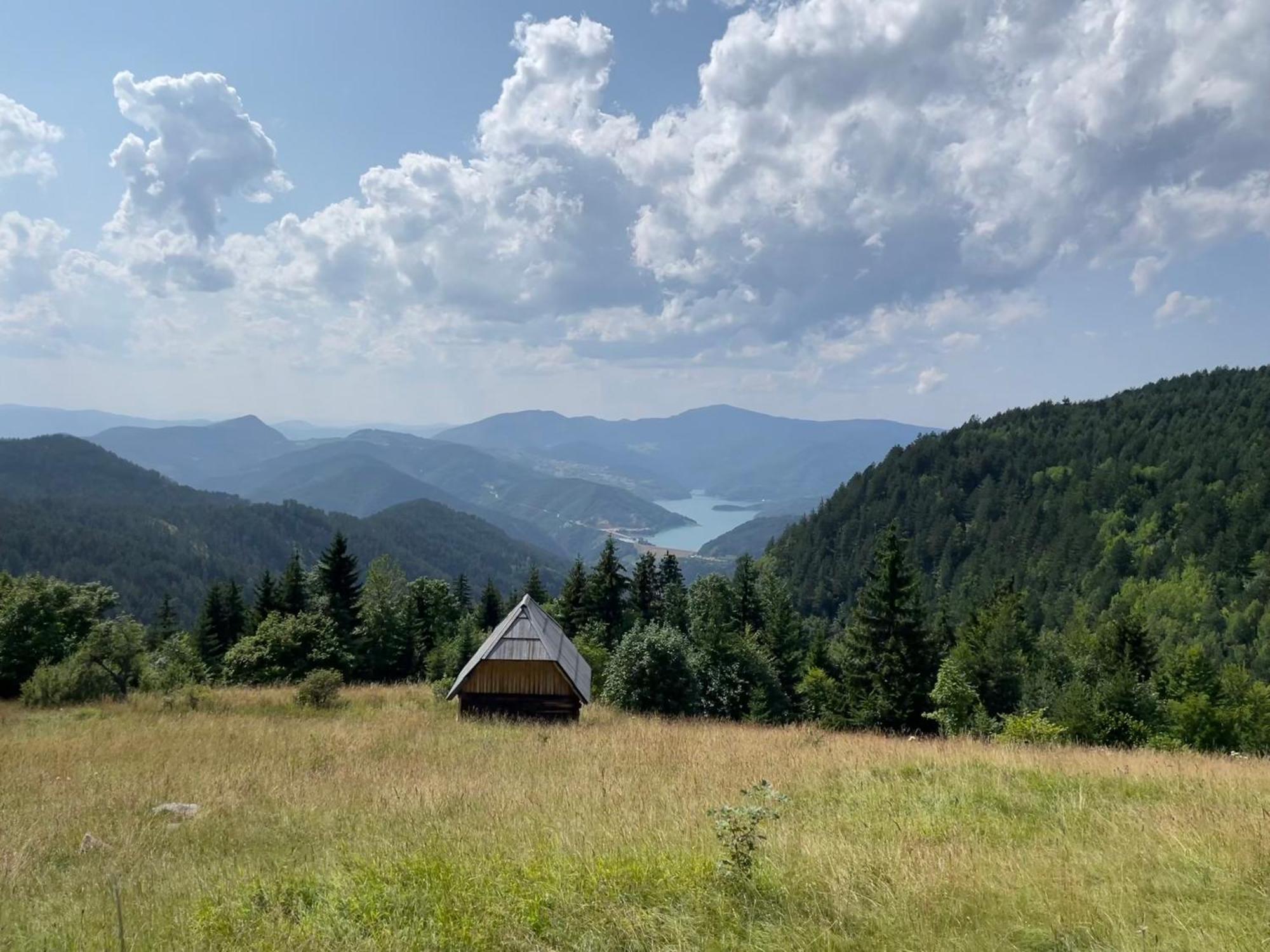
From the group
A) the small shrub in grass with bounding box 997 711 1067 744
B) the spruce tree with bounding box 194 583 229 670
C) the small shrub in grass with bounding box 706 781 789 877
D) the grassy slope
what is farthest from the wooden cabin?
the spruce tree with bounding box 194 583 229 670

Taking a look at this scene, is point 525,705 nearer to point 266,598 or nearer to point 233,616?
point 266,598

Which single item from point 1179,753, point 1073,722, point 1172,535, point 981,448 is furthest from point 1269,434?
point 1179,753

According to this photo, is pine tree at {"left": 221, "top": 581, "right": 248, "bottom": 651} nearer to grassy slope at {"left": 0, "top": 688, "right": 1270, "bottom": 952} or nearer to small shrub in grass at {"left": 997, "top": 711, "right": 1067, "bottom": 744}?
grassy slope at {"left": 0, "top": 688, "right": 1270, "bottom": 952}

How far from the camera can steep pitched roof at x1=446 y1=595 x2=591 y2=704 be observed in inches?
811

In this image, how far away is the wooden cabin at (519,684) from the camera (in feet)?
67.2

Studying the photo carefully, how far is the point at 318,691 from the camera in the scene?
2122cm

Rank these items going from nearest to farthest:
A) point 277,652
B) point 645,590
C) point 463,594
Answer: point 277,652 → point 645,590 → point 463,594

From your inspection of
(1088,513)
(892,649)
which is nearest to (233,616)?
(892,649)

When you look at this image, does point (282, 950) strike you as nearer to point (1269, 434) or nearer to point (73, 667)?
point (73, 667)

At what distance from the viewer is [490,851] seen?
19.5 feet

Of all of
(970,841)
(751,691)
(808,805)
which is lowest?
(751,691)

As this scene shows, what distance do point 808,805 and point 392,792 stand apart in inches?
209

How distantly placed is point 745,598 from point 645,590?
8.81m

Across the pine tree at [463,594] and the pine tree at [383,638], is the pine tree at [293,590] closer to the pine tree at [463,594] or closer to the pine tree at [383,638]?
the pine tree at [383,638]
